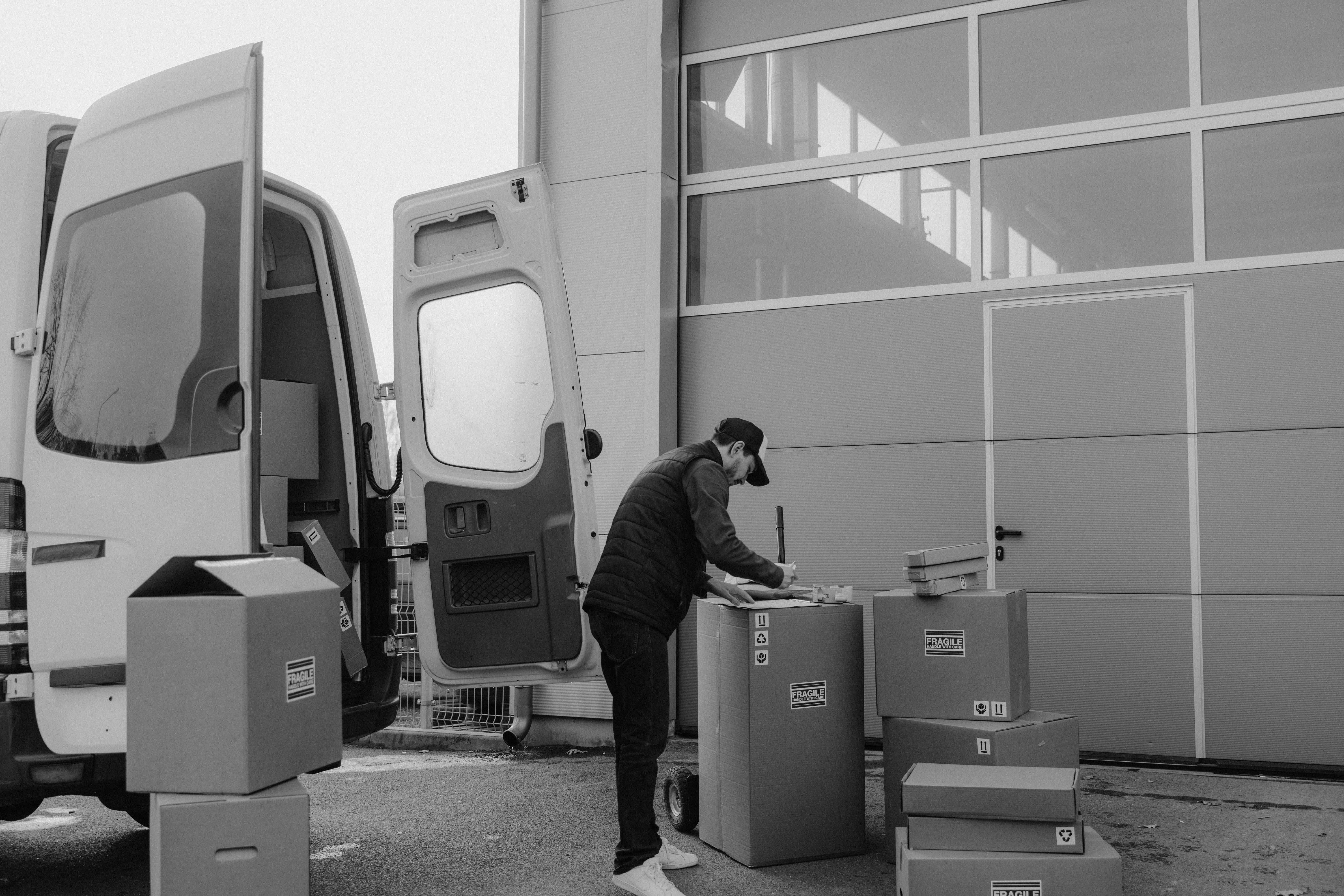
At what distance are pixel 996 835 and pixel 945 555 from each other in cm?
113

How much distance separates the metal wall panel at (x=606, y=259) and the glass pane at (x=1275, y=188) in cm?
282

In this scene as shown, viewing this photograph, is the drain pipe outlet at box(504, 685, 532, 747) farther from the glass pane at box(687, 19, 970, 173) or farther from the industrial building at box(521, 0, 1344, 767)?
the glass pane at box(687, 19, 970, 173)

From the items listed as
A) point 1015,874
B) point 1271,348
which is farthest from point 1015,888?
point 1271,348

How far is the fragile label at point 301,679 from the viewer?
276 cm

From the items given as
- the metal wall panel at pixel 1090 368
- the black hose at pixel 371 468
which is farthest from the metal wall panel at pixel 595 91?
the black hose at pixel 371 468

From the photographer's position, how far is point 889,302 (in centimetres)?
589

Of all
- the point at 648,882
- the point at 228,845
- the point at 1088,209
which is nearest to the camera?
the point at 228,845

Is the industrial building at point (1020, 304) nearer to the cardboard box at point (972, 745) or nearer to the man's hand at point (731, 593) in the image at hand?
the cardboard box at point (972, 745)

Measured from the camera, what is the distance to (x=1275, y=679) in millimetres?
5078

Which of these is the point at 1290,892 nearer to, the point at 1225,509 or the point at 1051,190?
the point at 1225,509

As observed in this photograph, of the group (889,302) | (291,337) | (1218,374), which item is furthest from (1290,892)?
(291,337)

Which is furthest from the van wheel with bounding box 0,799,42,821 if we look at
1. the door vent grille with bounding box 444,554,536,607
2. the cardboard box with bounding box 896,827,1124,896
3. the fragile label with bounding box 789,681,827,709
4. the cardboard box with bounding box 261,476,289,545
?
the cardboard box with bounding box 896,827,1124,896

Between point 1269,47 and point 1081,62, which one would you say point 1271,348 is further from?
point 1081,62

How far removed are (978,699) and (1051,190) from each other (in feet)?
9.55
